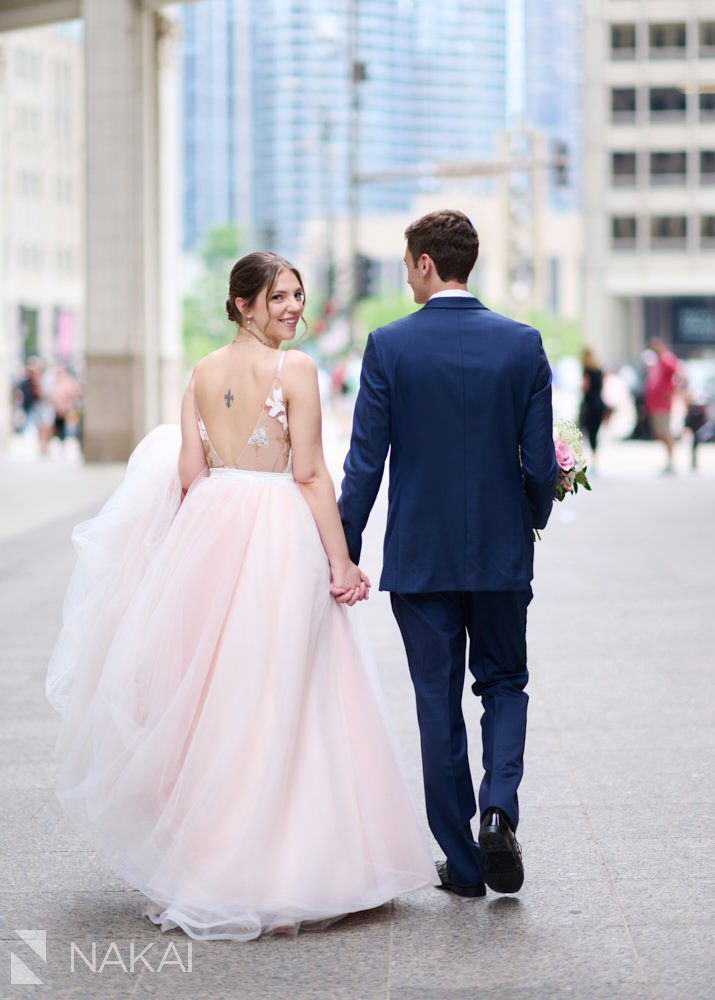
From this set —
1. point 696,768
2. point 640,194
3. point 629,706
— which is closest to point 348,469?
point 696,768

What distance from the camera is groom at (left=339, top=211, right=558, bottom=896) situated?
4723mm

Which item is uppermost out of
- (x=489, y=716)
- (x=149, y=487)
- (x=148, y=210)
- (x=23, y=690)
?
(x=148, y=210)

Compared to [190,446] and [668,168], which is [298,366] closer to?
[190,446]

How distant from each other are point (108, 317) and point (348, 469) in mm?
22798

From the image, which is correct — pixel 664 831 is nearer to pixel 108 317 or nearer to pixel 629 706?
pixel 629 706

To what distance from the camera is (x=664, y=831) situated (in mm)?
5645

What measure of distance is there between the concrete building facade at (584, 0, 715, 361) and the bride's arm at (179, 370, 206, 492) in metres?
83.2

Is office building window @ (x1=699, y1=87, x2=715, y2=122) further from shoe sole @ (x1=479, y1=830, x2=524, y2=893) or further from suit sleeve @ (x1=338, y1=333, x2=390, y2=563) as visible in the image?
shoe sole @ (x1=479, y1=830, x2=524, y2=893)

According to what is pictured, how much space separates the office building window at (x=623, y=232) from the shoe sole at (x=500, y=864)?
8607 centimetres

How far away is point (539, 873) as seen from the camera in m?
5.16

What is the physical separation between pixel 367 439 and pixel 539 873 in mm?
1470

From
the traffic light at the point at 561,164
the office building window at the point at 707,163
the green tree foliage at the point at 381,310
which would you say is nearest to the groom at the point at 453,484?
the traffic light at the point at 561,164

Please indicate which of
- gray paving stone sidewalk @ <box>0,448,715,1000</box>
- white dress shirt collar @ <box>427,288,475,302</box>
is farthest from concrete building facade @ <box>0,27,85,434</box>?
white dress shirt collar @ <box>427,288,475,302</box>

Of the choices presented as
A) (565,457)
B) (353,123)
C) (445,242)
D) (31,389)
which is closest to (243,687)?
(565,457)
